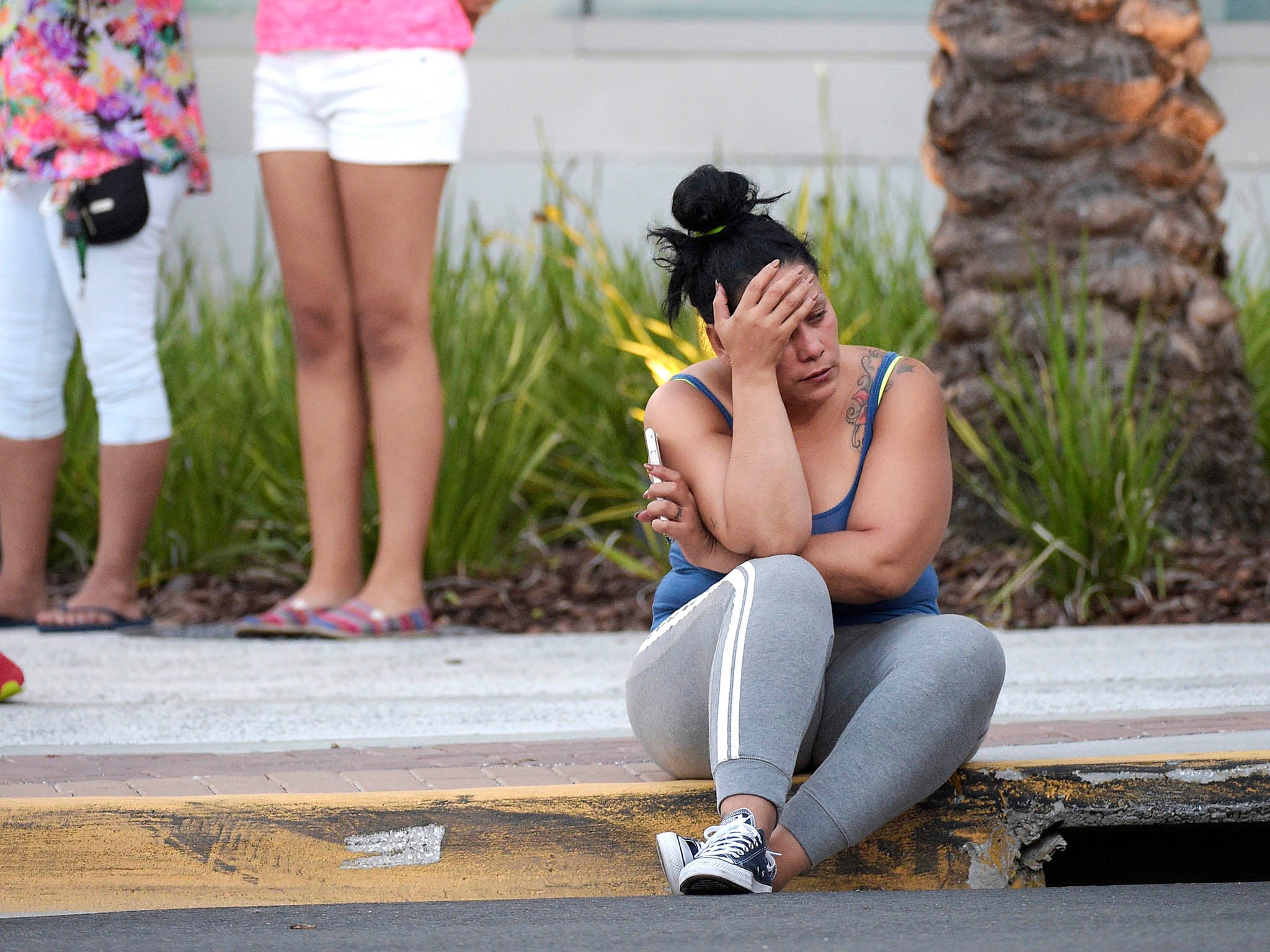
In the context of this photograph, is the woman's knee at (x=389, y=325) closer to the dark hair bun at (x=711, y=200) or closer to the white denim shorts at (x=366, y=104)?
the white denim shorts at (x=366, y=104)

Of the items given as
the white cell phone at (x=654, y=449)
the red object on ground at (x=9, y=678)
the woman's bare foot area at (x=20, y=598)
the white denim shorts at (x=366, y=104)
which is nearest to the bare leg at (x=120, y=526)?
the woman's bare foot area at (x=20, y=598)

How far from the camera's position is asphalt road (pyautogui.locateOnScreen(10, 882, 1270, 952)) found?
6.47 feet

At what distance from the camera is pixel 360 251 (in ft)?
13.5

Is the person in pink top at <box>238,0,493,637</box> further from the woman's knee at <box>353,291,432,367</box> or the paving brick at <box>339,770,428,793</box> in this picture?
the paving brick at <box>339,770,428,793</box>

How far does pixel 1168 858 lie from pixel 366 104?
8.56ft

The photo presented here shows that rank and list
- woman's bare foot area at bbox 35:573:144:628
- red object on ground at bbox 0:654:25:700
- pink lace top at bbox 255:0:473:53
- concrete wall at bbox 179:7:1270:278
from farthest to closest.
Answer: concrete wall at bbox 179:7:1270:278 → woman's bare foot area at bbox 35:573:144:628 → pink lace top at bbox 255:0:473:53 → red object on ground at bbox 0:654:25:700

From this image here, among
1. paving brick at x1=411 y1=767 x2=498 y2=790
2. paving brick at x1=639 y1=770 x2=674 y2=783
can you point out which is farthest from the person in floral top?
paving brick at x1=639 y1=770 x2=674 y2=783

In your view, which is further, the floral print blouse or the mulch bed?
the mulch bed

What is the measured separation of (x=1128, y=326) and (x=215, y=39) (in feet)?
17.6

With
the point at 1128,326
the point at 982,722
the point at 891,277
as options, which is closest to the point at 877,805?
the point at 982,722

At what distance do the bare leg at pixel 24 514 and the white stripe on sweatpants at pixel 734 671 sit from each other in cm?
261

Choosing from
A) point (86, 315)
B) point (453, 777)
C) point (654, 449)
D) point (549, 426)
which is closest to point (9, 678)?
point (453, 777)

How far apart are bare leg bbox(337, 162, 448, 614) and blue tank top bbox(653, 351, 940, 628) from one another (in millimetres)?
1467

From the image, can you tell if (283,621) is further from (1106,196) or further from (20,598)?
(1106,196)
